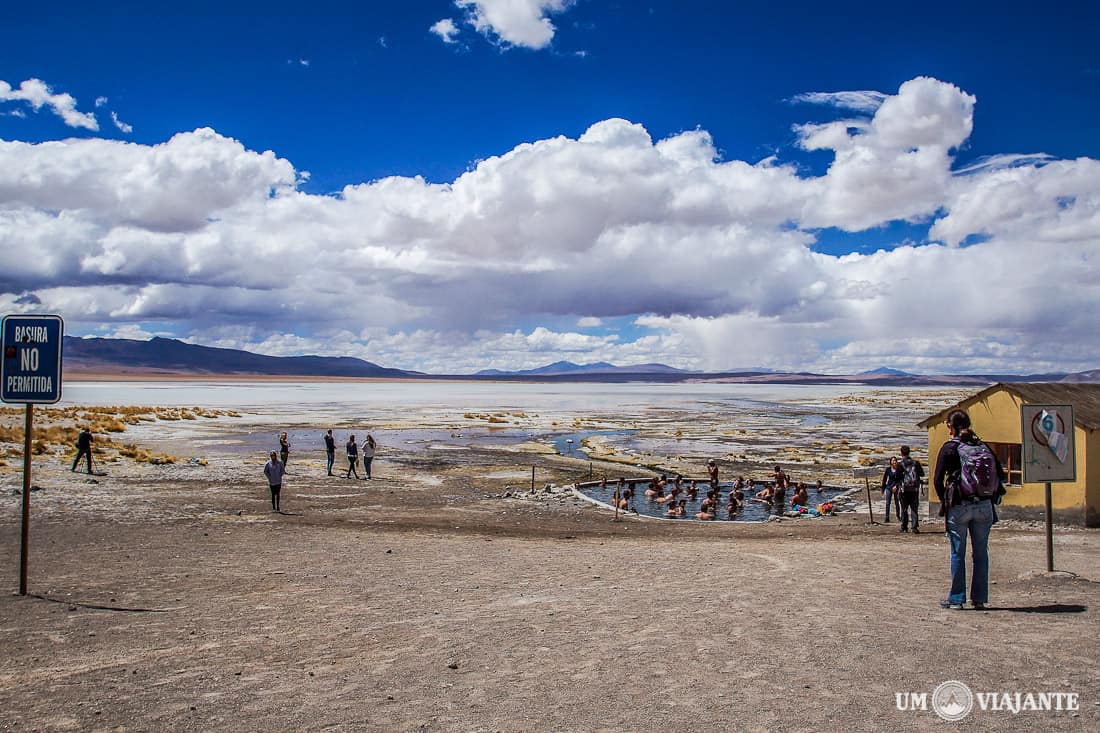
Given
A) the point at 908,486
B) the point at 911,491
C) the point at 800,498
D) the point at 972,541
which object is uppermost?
the point at 972,541

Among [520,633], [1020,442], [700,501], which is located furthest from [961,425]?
[700,501]

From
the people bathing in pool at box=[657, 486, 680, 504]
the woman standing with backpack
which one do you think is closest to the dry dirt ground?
the woman standing with backpack

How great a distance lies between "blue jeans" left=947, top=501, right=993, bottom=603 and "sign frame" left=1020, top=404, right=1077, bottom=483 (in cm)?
238

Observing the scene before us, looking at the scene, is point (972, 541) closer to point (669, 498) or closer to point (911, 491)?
point (911, 491)

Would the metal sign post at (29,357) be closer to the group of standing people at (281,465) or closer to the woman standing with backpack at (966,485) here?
the woman standing with backpack at (966,485)

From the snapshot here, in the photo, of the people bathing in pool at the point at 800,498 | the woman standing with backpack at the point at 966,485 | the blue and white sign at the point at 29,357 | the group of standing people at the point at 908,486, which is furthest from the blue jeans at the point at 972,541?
the people bathing in pool at the point at 800,498

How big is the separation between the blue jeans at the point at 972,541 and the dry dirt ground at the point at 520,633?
0.27 metres

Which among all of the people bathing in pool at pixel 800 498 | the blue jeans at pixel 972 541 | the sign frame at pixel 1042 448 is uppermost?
the sign frame at pixel 1042 448

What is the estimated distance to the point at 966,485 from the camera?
26.2 ft

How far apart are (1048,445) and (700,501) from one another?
1851 centimetres

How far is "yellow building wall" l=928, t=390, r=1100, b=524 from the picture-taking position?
16672 mm

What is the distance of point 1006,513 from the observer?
1811cm

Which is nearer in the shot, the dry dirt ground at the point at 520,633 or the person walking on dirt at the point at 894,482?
the dry dirt ground at the point at 520,633

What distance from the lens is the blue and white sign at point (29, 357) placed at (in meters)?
9.10
